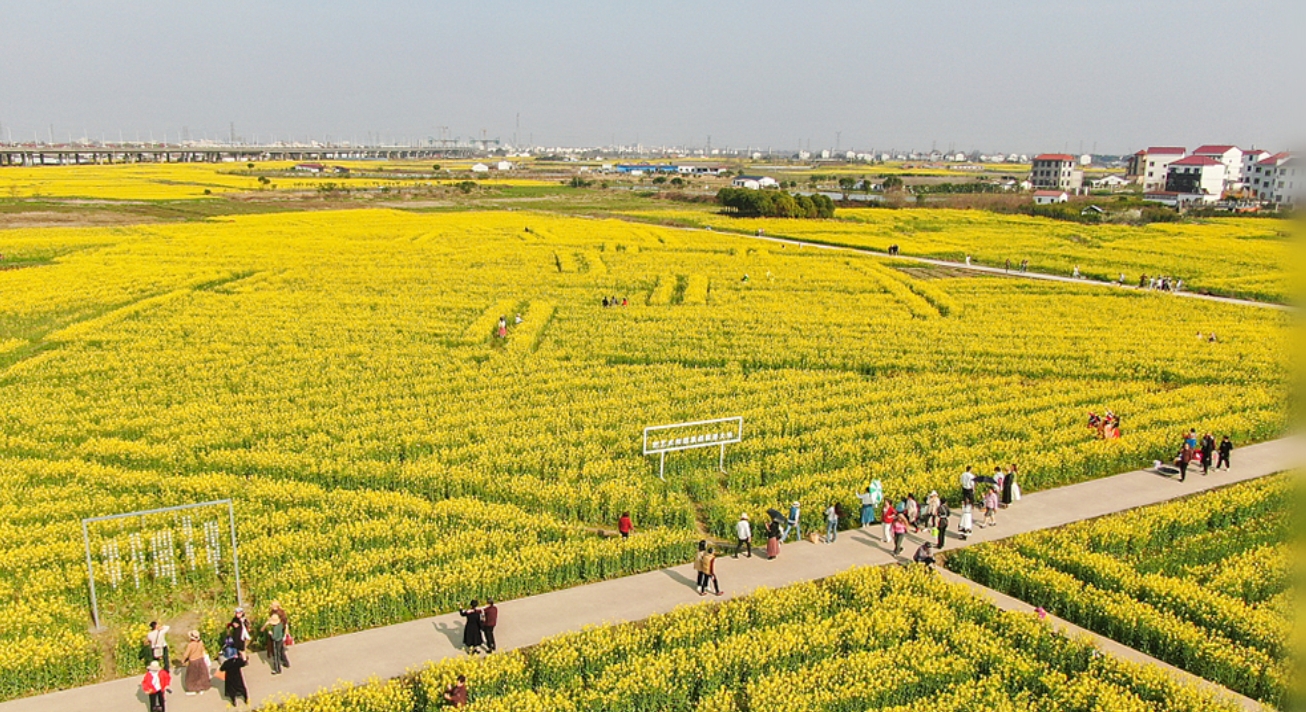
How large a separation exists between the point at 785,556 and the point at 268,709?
11.0 m

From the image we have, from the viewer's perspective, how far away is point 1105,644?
1634 cm

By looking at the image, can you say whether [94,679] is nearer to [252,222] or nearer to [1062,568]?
[1062,568]

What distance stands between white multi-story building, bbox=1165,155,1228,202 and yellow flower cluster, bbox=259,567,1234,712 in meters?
132

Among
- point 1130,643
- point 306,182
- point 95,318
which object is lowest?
point 1130,643

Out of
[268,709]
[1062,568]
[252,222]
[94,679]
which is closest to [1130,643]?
[1062,568]

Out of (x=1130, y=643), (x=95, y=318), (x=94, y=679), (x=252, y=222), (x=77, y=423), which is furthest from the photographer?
(x=252, y=222)

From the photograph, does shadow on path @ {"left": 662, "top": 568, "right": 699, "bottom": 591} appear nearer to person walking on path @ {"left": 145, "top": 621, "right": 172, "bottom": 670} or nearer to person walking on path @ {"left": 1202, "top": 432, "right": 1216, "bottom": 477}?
person walking on path @ {"left": 145, "top": 621, "right": 172, "bottom": 670}

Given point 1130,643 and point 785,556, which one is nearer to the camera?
point 1130,643

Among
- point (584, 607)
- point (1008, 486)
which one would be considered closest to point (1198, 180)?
point (1008, 486)

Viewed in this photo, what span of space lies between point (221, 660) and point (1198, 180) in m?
151

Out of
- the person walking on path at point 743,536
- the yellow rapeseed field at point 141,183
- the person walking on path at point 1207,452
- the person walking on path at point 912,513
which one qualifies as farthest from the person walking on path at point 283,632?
the yellow rapeseed field at point 141,183

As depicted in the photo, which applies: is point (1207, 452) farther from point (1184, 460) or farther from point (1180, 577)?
point (1180, 577)

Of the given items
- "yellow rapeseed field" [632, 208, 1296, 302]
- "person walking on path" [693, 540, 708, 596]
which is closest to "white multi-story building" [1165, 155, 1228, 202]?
"yellow rapeseed field" [632, 208, 1296, 302]

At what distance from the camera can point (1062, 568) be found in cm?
1878
